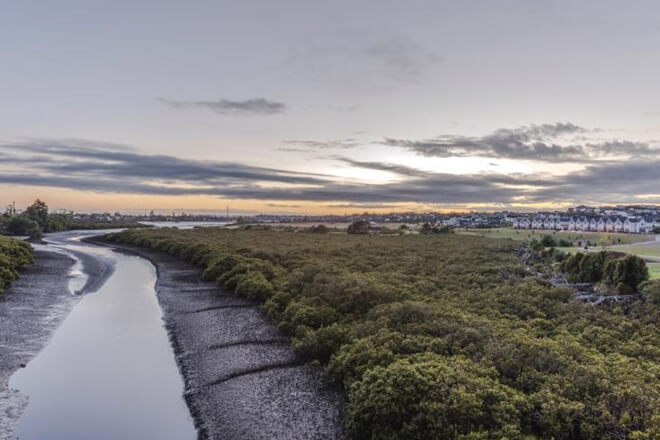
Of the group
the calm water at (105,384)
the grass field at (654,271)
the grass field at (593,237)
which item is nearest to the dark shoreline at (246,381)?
the calm water at (105,384)

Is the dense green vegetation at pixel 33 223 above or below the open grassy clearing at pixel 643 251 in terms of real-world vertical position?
below

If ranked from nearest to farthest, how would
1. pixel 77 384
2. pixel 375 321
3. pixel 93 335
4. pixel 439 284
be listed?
pixel 77 384, pixel 375 321, pixel 93 335, pixel 439 284

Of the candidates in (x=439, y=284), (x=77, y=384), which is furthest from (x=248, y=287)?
(x=77, y=384)

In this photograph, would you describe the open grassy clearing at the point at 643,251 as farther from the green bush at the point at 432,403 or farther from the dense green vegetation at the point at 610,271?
the green bush at the point at 432,403

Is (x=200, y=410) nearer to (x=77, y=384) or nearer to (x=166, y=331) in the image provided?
(x=77, y=384)

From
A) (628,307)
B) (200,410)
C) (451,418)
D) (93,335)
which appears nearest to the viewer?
(451,418)

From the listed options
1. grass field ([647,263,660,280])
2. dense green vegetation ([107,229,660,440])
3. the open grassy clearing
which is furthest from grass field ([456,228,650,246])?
dense green vegetation ([107,229,660,440])

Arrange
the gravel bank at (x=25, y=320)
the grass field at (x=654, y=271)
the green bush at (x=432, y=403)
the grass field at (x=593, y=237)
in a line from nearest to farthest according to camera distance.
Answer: the green bush at (x=432, y=403)
the gravel bank at (x=25, y=320)
the grass field at (x=654, y=271)
the grass field at (x=593, y=237)

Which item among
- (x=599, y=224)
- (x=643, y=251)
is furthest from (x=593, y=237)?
(x=599, y=224)
